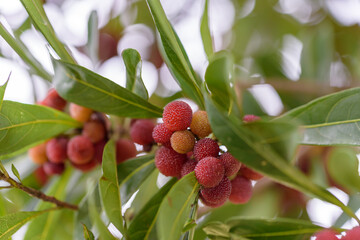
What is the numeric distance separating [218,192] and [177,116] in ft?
0.68

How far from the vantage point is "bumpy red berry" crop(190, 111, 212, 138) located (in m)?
0.99

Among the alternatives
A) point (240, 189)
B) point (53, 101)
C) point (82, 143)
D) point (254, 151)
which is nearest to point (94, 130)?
point (82, 143)

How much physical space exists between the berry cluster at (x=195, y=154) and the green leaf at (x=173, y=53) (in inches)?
2.9

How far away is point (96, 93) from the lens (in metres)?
0.95

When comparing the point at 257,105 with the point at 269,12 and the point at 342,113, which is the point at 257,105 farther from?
the point at 269,12

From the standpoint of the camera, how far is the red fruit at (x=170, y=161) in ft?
3.28

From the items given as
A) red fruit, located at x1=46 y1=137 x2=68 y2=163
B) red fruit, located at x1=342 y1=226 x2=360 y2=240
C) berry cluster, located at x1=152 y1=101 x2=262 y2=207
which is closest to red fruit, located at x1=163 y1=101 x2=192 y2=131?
berry cluster, located at x1=152 y1=101 x2=262 y2=207

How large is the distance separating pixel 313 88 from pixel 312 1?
2.85ft

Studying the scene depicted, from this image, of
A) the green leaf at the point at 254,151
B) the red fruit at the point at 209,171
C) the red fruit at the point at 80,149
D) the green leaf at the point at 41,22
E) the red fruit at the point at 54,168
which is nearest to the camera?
the green leaf at the point at 254,151

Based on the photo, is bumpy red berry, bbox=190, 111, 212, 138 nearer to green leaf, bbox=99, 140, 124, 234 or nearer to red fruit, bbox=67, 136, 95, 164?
green leaf, bbox=99, 140, 124, 234

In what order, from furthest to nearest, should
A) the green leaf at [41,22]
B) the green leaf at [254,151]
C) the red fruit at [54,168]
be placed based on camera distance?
the red fruit at [54,168], the green leaf at [41,22], the green leaf at [254,151]

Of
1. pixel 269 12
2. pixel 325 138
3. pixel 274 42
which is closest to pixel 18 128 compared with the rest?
pixel 325 138

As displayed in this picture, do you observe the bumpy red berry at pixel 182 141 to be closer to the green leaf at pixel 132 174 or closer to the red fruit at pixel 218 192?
the red fruit at pixel 218 192

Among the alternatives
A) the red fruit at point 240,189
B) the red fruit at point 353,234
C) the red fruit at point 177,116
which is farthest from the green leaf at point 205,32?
the red fruit at point 353,234
